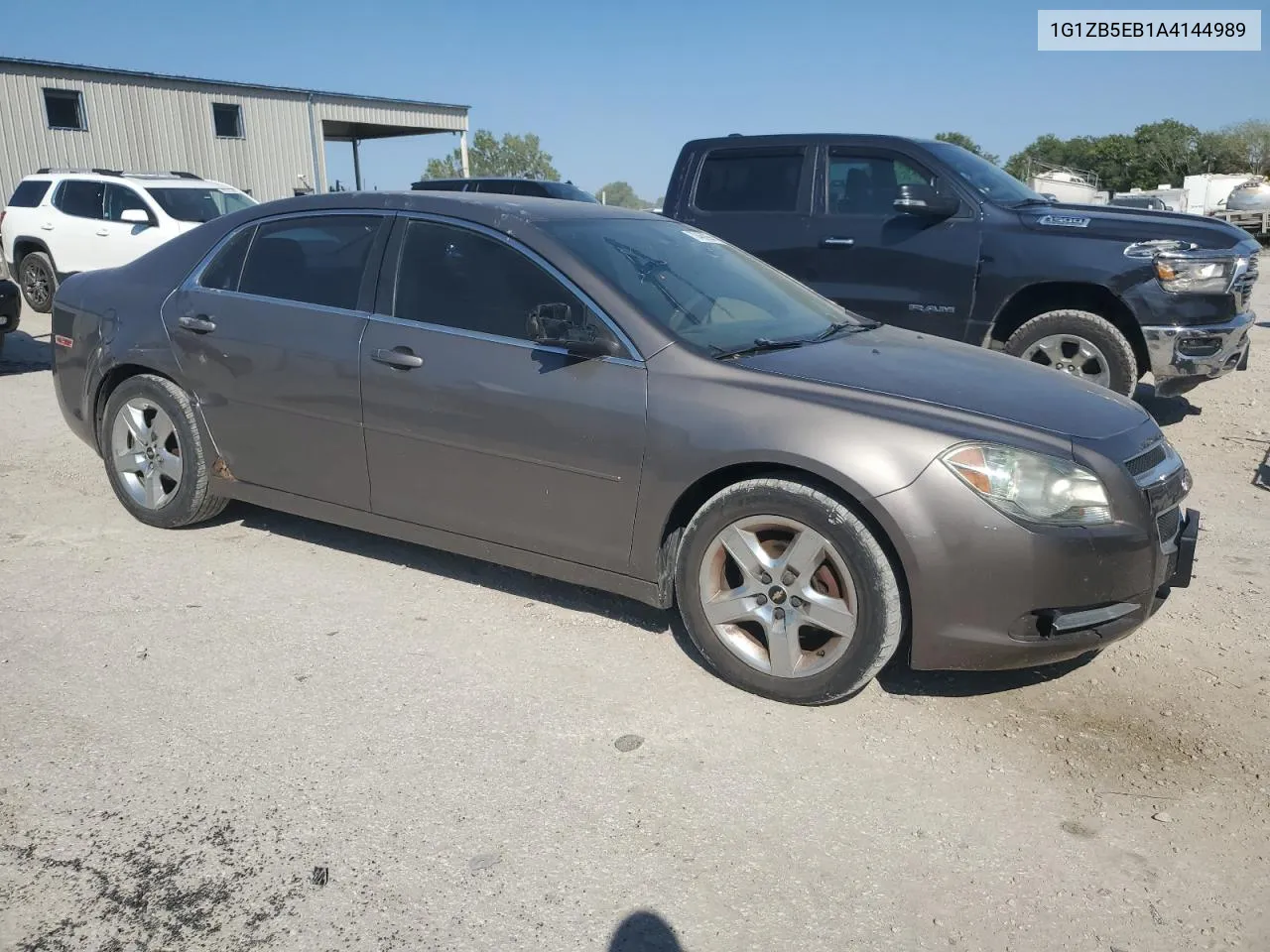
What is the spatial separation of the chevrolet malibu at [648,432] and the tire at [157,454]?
0.02m

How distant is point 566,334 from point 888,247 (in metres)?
4.32

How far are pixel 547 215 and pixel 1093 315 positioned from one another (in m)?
4.20

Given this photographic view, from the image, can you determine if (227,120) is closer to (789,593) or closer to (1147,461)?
(789,593)

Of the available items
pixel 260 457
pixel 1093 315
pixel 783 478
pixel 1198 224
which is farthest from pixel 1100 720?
pixel 1198 224

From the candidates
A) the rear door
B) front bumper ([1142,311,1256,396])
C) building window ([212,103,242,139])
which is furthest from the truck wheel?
building window ([212,103,242,139])

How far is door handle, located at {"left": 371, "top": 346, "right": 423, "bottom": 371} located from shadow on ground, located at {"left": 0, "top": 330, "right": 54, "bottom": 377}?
738 cm

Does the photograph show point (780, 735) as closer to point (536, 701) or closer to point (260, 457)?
point (536, 701)

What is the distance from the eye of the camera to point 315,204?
4707 millimetres

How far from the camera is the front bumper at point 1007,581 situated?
126 inches

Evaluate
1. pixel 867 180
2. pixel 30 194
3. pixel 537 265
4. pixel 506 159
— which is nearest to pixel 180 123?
pixel 30 194

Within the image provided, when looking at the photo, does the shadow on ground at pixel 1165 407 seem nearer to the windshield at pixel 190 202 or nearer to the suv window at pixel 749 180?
the suv window at pixel 749 180

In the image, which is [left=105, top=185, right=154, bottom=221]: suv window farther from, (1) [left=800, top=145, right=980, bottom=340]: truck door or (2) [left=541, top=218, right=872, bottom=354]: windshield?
(2) [left=541, top=218, right=872, bottom=354]: windshield

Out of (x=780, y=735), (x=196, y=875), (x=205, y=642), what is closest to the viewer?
(x=196, y=875)

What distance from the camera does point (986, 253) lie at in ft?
23.3
